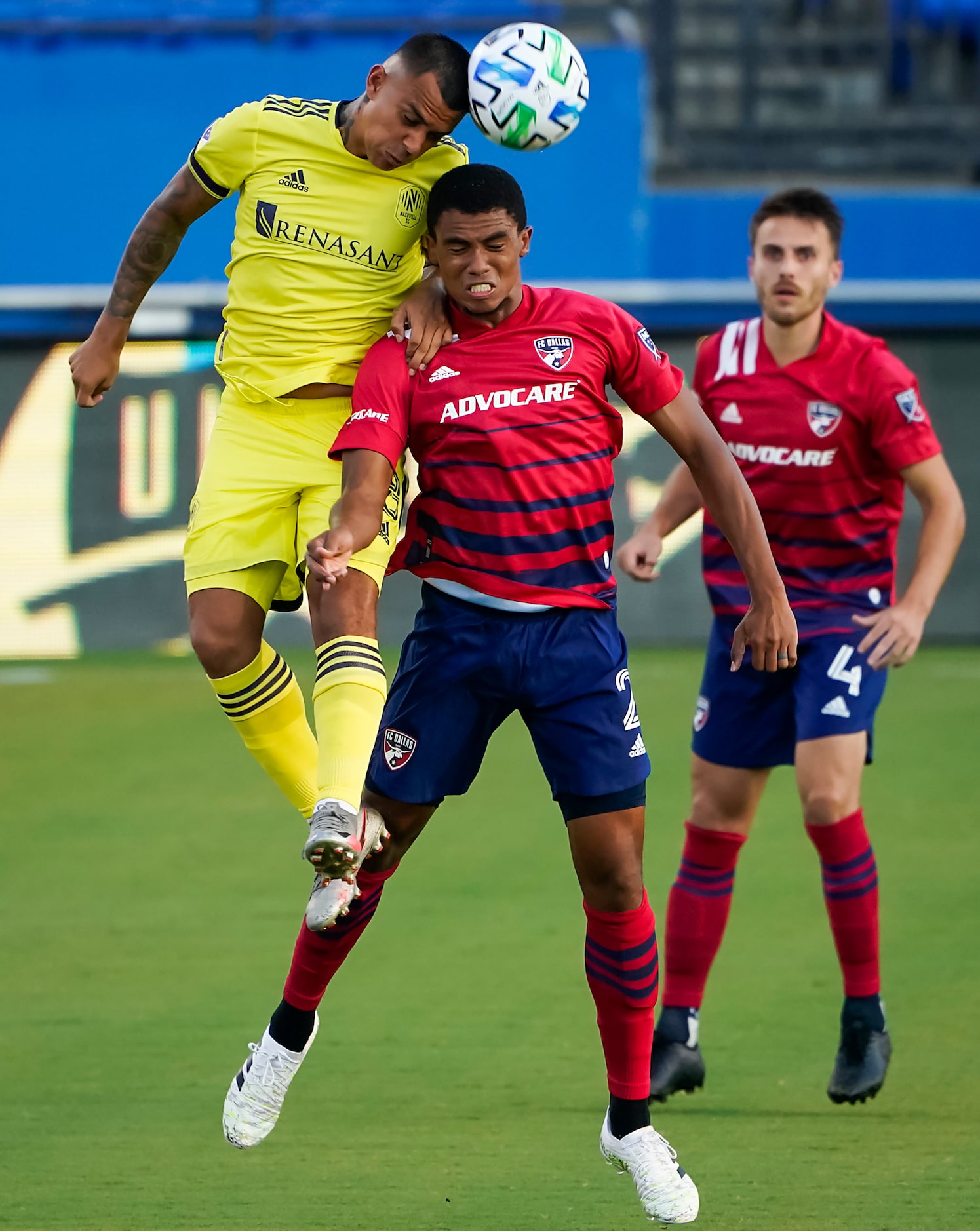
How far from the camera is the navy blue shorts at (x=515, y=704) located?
13.0 ft

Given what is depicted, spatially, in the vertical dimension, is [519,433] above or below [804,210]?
below

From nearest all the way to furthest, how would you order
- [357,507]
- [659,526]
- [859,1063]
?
[357,507]
[859,1063]
[659,526]

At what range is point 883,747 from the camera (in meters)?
9.29

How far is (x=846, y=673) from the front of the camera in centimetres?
487

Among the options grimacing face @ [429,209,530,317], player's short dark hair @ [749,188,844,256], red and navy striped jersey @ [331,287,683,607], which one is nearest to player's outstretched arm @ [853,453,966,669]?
player's short dark hair @ [749,188,844,256]

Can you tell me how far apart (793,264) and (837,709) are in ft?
3.95

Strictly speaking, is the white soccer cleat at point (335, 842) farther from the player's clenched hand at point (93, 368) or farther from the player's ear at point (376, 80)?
the player's ear at point (376, 80)

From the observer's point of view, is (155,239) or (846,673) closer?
(155,239)

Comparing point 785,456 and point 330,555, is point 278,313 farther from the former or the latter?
point 785,456

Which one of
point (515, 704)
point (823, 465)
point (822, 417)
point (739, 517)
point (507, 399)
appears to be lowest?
point (515, 704)

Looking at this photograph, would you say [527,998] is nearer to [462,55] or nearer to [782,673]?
[782,673]

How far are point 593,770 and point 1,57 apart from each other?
11.9 metres

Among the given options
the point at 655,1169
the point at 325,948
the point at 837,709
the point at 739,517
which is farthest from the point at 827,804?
the point at 325,948

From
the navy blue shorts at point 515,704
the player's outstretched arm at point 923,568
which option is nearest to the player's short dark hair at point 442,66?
the navy blue shorts at point 515,704
